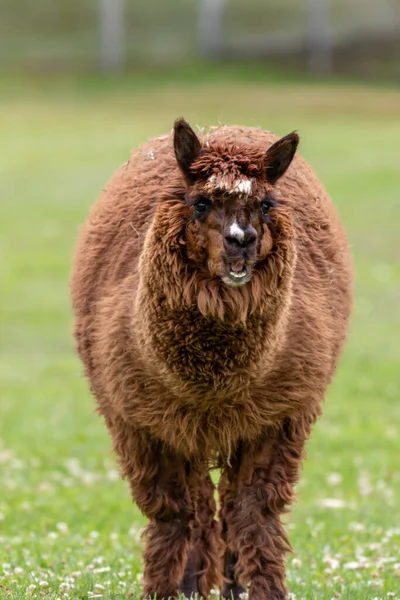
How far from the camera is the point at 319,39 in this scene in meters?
60.2

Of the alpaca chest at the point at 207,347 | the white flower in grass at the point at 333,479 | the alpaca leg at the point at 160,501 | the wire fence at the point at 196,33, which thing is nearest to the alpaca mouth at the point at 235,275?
the alpaca chest at the point at 207,347

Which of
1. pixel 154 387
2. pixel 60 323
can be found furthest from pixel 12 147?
pixel 154 387

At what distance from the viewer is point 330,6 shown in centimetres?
Answer: 6938

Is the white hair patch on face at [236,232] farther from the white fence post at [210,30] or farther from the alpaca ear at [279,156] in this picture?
the white fence post at [210,30]

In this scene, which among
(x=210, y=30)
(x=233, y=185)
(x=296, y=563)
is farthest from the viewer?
(x=210, y=30)

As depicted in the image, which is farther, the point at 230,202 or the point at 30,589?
the point at 30,589

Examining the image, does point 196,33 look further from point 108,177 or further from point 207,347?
point 207,347

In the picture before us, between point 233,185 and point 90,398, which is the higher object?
point 233,185

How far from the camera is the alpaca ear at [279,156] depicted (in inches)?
224

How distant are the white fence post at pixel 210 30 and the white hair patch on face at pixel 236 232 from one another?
183ft

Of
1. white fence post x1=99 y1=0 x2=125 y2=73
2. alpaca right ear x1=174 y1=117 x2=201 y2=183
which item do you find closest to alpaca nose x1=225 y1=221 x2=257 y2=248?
alpaca right ear x1=174 y1=117 x2=201 y2=183

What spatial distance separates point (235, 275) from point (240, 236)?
0.18 metres

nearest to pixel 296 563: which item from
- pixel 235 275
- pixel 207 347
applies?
pixel 207 347

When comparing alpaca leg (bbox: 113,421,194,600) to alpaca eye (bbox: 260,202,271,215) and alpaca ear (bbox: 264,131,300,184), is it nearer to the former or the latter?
alpaca eye (bbox: 260,202,271,215)
